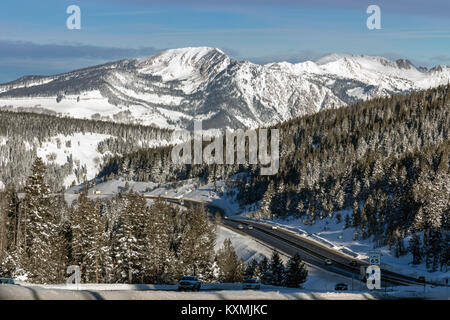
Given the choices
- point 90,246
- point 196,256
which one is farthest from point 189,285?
point 196,256

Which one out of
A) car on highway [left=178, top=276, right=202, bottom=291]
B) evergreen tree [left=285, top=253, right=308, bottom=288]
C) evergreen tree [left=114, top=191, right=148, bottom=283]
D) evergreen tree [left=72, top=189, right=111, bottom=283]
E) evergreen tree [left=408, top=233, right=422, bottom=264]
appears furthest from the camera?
evergreen tree [left=408, top=233, right=422, bottom=264]

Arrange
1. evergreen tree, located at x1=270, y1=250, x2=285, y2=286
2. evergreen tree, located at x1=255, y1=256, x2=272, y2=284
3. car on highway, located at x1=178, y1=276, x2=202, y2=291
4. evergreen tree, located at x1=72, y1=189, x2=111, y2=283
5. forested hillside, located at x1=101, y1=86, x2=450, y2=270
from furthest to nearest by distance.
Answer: forested hillside, located at x1=101, y1=86, x2=450, y2=270, evergreen tree, located at x1=255, y1=256, x2=272, y2=284, evergreen tree, located at x1=270, y1=250, x2=285, y2=286, evergreen tree, located at x1=72, y1=189, x2=111, y2=283, car on highway, located at x1=178, y1=276, x2=202, y2=291

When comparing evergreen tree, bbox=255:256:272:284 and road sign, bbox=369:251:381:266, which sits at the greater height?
road sign, bbox=369:251:381:266

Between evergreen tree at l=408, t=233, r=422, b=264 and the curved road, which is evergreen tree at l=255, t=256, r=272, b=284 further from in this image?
evergreen tree at l=408, t=233, r=422, b=264

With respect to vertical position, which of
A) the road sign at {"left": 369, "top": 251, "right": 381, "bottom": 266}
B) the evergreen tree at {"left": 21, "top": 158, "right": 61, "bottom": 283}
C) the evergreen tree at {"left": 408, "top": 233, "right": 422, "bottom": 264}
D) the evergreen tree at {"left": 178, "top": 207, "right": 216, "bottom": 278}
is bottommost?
the evergreen tree at {"left": 408, "top": 233, "right": 422, "bottom": 264}

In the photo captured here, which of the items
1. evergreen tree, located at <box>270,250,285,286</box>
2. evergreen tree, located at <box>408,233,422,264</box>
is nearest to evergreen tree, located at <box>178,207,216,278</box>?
evergreen tree, located at <box>270,250,285,286</box>

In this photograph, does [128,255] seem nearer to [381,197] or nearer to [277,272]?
[277,272]

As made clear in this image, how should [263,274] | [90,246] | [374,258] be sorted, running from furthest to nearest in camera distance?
[263,274]
[90,246]
[374,258]

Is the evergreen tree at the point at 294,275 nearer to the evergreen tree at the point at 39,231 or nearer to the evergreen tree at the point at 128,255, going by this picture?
the evergreen tree at the point at 128,255

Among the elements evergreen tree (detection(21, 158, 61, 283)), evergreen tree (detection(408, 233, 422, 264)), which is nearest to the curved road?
evergreen tree (detection(408, 233, 422, 264))

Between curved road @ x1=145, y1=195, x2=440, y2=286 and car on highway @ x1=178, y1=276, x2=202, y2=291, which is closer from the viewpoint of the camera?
car on highway @ x1=178, y1=276, x2=202, y2=291
